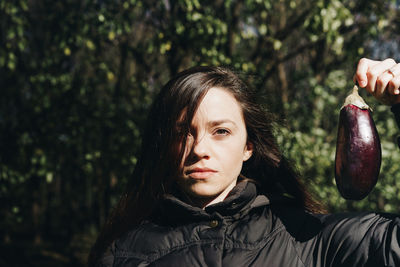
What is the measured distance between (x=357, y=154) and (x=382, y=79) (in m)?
0.31

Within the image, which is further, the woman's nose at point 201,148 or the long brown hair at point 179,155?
the long brown hair at point 179,155

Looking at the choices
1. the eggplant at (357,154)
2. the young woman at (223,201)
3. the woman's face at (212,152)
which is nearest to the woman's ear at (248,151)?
the young woman at (223,201)

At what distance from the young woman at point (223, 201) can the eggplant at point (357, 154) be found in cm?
12

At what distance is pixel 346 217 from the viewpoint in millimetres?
2008

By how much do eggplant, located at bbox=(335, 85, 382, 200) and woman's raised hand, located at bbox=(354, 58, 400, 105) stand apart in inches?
5.0

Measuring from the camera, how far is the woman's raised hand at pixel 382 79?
1800mm

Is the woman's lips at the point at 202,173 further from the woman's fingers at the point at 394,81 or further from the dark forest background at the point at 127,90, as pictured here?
the dark forest background at the point at 127,90

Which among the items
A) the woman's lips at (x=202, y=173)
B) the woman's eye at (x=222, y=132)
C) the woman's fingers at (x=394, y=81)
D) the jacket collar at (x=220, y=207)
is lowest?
the jacket collar at (x=220, y=207)

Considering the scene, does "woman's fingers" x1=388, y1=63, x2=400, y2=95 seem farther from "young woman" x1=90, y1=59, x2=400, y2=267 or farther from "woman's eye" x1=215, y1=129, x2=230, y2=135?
"woman's eye" x1=215, y1=129, x2=230, y2=135

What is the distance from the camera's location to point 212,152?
83.1 inches

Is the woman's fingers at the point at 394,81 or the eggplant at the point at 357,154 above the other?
the woman's fingers at the point at 394,81

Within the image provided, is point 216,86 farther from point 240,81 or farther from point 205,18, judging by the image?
point 205,18

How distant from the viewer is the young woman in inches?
74.9

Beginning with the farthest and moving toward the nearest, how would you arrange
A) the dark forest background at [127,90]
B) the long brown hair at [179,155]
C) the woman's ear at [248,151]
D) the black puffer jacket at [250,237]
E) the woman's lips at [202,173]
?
the dark forest background at [127,90] < the woman's ear at [248,151] < the long brown hair at [179,155] < the woman's lips at [202,173] < the black puffer jacket at [250,237]
